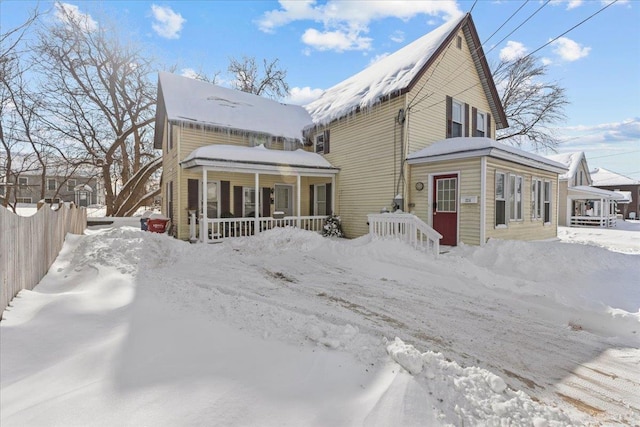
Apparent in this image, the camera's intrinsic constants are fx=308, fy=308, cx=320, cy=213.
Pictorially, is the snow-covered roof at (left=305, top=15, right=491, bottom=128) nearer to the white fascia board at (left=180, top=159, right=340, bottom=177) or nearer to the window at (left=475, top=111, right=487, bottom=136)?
the white fascia board at (left=180, top=159, right=340, bottom=177)

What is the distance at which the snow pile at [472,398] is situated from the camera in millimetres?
2125

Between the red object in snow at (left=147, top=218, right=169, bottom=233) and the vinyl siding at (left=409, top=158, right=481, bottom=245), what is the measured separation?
1022 cm

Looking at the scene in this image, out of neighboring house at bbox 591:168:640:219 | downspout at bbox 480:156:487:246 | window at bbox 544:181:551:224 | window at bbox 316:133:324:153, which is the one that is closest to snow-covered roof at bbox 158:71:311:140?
window at bbox 316:133:324:153

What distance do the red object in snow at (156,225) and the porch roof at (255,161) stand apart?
8.72 ft

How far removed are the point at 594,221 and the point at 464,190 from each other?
66.6 ft

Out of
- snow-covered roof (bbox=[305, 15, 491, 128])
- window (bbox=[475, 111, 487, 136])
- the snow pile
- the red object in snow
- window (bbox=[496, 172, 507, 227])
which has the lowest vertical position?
the snow pile

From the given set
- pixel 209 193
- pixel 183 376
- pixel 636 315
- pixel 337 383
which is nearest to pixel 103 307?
pixel 183 376

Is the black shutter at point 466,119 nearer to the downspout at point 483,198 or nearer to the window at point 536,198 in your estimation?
the window at point 536,198

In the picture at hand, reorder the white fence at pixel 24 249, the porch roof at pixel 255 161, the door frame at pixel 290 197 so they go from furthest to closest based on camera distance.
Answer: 1. the door frame at pixel 290 197
2. the porch roof at pixel 255 161
3. the white fence at pixel 24 249

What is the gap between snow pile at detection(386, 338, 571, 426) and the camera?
2125 millimetres

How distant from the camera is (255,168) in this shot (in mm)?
11352

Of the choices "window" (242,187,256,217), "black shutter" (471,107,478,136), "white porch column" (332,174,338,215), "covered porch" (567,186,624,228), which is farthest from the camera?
"covered porch" (567,186,624,228)

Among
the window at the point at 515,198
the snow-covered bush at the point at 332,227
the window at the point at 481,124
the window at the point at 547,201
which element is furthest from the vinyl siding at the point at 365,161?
the window at the point at 547,201

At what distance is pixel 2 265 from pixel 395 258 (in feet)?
21.9
